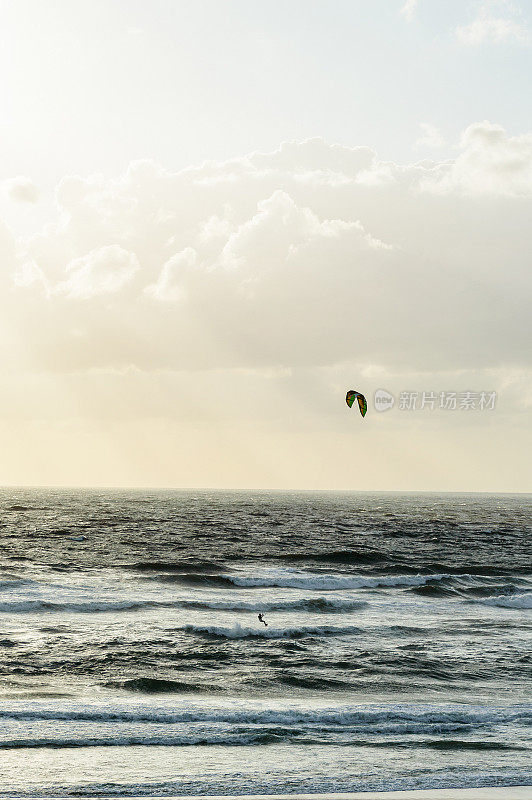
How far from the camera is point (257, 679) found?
19234 millimetres

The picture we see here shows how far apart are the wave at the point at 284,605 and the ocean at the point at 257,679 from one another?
0.13 meters

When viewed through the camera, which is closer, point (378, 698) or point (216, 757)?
point (216, 757)

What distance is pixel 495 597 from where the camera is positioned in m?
36.7

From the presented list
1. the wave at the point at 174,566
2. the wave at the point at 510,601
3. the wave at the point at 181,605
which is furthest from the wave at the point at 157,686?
the wave at the point at 174,566

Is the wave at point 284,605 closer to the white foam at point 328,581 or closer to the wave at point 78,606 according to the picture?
the wave at point 78,606

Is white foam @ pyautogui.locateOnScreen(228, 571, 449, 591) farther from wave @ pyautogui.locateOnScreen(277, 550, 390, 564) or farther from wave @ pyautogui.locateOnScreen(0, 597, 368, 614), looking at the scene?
wave @ pyautogui.locateOnScreen(277, 550, 390, 564)

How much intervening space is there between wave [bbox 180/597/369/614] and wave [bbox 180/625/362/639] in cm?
419

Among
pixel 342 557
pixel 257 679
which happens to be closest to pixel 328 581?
pixel 342 557

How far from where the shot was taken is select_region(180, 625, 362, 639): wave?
25.1 m

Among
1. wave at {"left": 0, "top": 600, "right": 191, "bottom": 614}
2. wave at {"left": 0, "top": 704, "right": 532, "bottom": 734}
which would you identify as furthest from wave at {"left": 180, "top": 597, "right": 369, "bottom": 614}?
wave at {"left": 0, "top": 704, "right": 532, "bottom": 734}

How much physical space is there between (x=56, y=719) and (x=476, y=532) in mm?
75807

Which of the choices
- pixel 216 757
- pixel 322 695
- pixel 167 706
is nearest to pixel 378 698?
pixel 322 695

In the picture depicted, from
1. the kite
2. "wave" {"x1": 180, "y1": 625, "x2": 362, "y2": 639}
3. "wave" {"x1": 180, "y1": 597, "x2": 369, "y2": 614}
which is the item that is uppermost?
the kite

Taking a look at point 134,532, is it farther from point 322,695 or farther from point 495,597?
point 322,695
